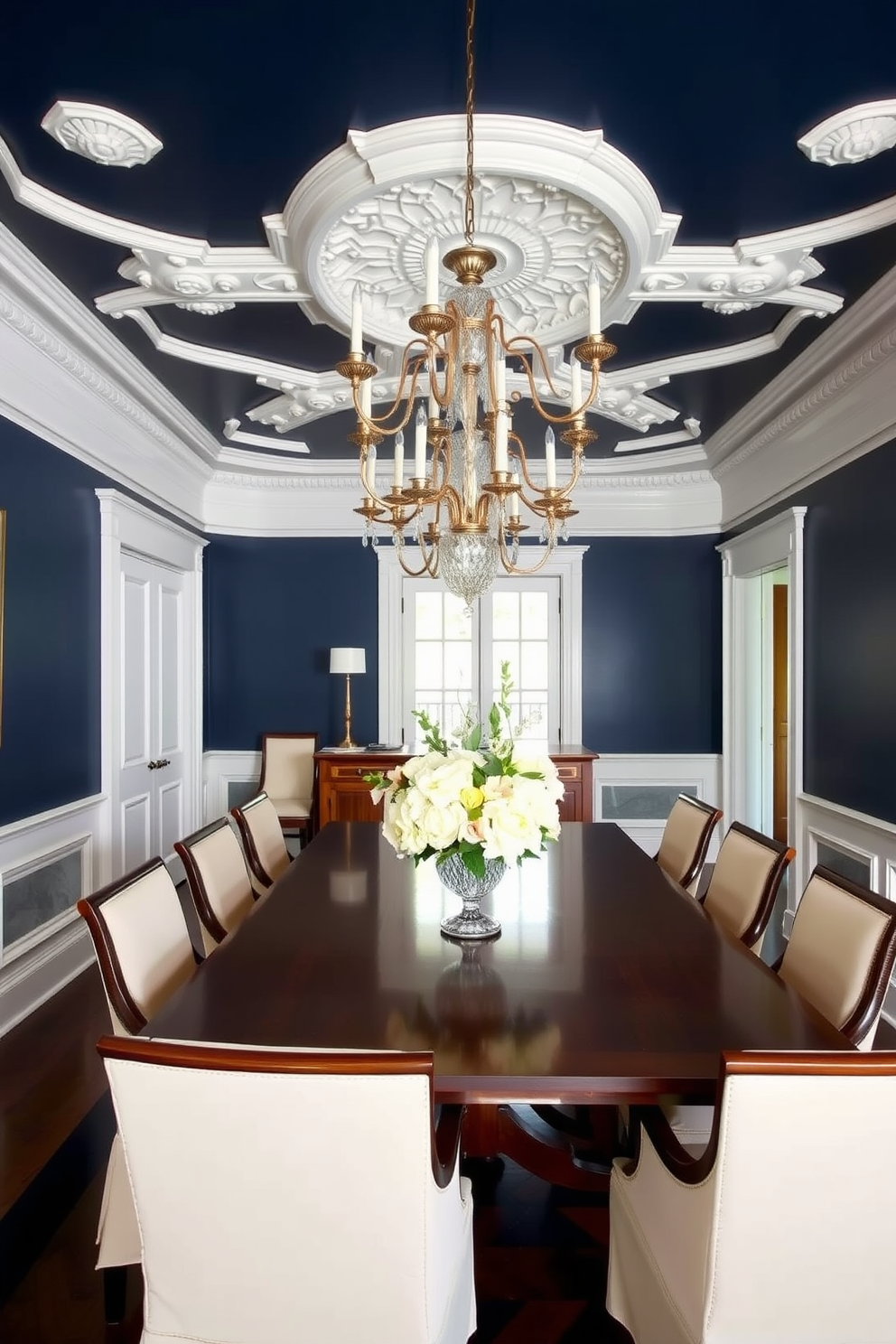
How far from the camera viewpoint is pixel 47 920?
3455 mm

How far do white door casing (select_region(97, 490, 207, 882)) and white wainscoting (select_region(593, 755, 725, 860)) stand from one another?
287 cm

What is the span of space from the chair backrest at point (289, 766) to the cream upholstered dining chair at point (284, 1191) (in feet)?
14.8

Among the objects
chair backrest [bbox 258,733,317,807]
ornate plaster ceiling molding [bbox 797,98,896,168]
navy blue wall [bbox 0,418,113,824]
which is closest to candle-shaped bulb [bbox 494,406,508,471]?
ornate plaster ceiling molding [bbox 797,98,896,168]

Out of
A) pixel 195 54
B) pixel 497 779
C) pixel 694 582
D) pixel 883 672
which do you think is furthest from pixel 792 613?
pixel 195 54

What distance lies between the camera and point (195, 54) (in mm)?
2004

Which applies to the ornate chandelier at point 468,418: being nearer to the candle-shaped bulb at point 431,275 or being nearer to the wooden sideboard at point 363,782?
the candle-shaped bulb at point 431,275

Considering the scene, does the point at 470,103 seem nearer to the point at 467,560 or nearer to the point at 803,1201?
the point at 467,560

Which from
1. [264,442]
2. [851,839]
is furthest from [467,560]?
[264,442]

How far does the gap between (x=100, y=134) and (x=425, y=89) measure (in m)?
0.89

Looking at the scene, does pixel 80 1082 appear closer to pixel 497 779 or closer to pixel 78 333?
pixel 497 779

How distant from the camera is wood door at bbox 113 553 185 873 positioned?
174 inches

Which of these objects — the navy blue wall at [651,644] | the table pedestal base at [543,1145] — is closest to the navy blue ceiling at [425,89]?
the table pedestal base at [543,1145]

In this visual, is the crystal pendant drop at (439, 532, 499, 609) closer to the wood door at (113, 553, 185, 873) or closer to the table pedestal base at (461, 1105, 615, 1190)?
the table pedestal base at (461, 1105, 615, 1190)

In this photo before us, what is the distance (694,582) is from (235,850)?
423 centimetres
